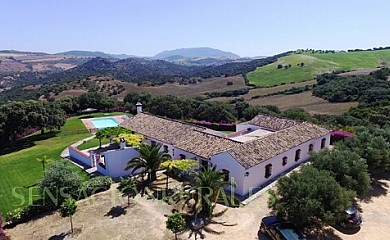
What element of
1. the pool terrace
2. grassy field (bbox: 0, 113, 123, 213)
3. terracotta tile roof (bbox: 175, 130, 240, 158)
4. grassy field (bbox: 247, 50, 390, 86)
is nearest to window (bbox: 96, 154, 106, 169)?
grassy field (bbox: 0, 113, 123, 213)

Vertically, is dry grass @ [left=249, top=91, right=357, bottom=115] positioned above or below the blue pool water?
below

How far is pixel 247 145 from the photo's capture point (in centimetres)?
2677

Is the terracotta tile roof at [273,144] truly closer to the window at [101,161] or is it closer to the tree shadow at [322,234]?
the tree shadow at [322,234]

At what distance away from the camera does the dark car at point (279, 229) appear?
57.8ft

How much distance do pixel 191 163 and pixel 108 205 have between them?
7.25 metres

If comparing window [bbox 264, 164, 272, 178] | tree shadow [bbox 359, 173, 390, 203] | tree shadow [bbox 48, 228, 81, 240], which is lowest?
tree shadow [bbox 48, 228, 81, 240]

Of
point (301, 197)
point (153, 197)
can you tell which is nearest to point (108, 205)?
point (153, 197)

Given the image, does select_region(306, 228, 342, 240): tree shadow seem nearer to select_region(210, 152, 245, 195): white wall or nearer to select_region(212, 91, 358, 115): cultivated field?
select_region(210, 152, 245, 195): white wall

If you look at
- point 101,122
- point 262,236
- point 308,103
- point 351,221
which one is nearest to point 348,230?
point 351,221

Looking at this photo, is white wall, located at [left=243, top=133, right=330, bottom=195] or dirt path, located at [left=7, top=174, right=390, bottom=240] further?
white wall, located at [left=243, top=133, right=330, bottom=195]

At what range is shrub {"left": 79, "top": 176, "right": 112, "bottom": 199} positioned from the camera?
25312mm

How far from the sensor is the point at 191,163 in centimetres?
2545

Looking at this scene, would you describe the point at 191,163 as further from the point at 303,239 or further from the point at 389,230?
the point at 389,230

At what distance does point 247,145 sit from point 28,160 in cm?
2579
